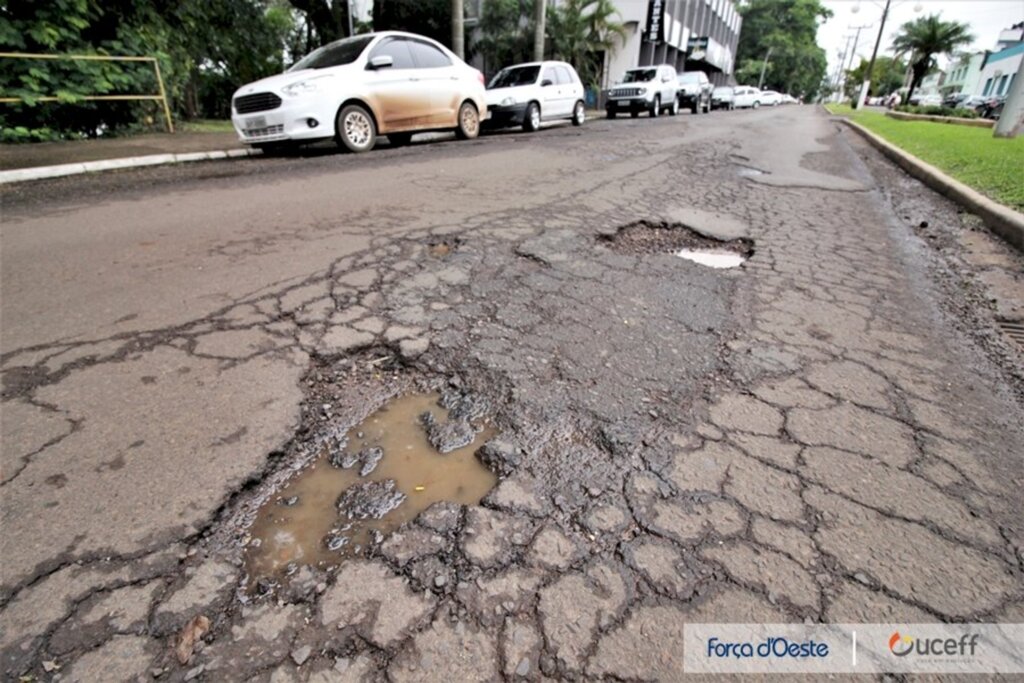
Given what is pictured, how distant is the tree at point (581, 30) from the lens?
830 inches

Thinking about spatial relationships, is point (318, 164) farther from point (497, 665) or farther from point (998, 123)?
point (998, 123)

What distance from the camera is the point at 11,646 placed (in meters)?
1.28

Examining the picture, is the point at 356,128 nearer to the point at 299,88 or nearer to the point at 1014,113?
the point at 299,88

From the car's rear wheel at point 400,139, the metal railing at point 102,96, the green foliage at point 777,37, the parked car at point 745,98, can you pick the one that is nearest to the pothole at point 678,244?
the car's rear wheel at point 400,139

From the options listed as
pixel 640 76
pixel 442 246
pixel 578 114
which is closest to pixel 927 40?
pixel 640 76

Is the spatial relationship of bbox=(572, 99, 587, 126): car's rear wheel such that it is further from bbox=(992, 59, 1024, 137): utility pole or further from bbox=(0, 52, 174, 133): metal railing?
bbox=(0, 52, 174, 133): metal railing

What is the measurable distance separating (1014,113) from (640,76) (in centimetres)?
1190

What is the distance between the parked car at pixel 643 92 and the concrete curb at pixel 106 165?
14560mm

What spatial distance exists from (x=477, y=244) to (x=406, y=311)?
4.16 ft

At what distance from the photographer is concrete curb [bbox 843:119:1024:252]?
4668 millimetres

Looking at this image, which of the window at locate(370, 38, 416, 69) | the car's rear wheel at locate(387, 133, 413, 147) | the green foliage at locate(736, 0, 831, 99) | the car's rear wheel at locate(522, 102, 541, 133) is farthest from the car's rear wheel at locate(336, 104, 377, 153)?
the green foliage at locate(736, 0, 831, 99)

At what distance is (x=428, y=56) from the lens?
31.1 feet

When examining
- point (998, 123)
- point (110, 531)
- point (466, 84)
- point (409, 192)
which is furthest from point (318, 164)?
point (998, 123)

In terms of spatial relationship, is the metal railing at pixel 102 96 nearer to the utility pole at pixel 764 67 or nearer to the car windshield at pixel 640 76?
the car windshield at pixel 640 76
